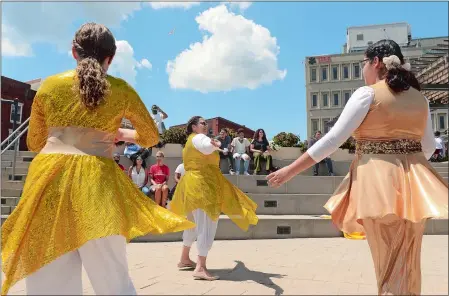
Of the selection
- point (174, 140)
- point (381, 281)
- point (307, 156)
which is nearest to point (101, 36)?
point (307, 156)

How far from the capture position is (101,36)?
6.62 ft

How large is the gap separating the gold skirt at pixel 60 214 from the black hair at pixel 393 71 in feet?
4.63

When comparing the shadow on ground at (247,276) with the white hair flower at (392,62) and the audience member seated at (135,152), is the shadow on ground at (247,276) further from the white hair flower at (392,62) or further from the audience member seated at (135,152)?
the audience member seated at (135,152)

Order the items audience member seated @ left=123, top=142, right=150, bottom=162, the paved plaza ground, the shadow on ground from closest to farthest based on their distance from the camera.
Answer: the paved plaza ground, the shadow on ground, audience member seated @ left=123, top=142, right=150, bottom=162

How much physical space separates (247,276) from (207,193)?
103cm

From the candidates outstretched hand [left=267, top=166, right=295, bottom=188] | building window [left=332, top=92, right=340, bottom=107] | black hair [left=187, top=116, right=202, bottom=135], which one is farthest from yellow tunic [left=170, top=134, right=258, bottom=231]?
building window [left=332, top=92, right=340, bottom=107]

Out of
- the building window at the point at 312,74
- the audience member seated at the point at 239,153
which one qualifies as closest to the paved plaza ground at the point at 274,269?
the audience member seated at the point at 239,153

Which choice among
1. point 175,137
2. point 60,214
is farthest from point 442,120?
point 60,214

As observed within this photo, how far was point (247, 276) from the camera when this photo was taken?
4465 millimetres

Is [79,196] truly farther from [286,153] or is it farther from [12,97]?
[12,97]

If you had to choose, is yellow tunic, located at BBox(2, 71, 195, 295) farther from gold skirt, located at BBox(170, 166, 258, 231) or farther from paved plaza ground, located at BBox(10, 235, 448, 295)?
gold skirt, located at BBox(170, 166, 258, 231)

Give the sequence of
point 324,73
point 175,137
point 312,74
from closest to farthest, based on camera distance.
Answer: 1. point 175,137
2. point 324,73
3. point 312,74

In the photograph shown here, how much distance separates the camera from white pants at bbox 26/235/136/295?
70.7 inches

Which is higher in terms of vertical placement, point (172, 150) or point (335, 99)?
point (335, 99)
